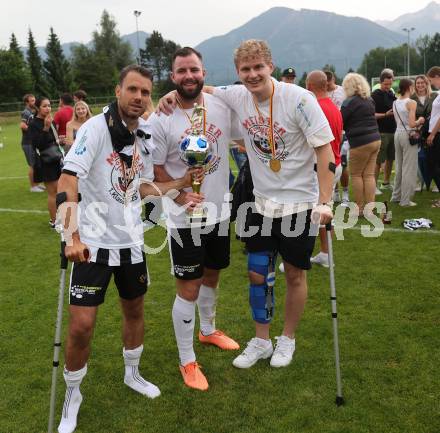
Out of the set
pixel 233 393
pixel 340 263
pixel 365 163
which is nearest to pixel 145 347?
pixel 233 393

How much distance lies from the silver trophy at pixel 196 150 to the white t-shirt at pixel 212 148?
0.06m

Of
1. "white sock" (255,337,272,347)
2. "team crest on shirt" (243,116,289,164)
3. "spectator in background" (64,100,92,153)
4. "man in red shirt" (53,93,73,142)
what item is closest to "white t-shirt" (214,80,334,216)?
"team crest on shirt" (243,116,289,164)

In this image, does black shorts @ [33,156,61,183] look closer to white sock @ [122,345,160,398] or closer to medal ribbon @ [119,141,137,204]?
white sock @ [122,345,160,398]

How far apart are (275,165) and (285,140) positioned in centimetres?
20

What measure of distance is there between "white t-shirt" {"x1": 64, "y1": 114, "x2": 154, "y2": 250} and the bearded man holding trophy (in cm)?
31

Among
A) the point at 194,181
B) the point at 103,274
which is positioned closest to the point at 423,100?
the point at 194,181

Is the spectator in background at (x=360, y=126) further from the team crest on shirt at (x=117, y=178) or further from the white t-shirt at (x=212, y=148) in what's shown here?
the team crest on shirt at (x=117, y=178)

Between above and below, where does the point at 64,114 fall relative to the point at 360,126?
above

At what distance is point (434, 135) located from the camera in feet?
26.1

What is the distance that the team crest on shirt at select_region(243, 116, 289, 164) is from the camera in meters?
3.54

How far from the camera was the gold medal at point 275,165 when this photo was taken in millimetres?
3629

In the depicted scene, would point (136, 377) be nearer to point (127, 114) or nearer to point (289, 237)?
point (289, 237)

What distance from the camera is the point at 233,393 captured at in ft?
11.9

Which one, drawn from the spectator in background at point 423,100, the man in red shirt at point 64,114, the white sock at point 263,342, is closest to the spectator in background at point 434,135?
the spectator in background at point 423,100
